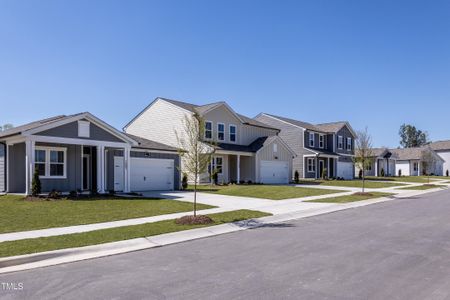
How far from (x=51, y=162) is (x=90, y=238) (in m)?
12.9

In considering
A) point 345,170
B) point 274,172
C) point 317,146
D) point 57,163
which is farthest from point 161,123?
point 345,170

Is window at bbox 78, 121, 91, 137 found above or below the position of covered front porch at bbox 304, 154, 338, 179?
above

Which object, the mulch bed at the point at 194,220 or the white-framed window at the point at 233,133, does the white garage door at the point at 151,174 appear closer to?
the white-framed window at the point at 233,133

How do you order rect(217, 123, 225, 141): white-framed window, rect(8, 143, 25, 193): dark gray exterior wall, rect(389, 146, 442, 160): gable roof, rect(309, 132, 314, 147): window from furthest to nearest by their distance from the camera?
rect(389, 146, 442, 160): gable roof < rect(309, 132, 314, 147): window < rect(217, 123, 225, 141): white-framed window < rect(8, 143, 25, 193): dark gray exterior wall

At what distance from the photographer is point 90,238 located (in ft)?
31.0

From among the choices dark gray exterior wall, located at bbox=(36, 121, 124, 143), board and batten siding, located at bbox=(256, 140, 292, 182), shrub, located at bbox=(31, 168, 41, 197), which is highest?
dark gray exterior wall, located at bbox=(36, 121, 124, 143)

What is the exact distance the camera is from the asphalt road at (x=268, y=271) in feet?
18.2

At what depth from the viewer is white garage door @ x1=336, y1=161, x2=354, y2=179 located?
47.4m

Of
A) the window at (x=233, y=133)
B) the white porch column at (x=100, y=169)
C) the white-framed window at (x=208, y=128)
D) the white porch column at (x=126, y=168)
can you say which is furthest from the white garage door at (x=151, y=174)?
the window at (x=233, y=133)

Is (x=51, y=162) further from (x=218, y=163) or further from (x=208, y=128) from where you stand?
(x=218, y=163)

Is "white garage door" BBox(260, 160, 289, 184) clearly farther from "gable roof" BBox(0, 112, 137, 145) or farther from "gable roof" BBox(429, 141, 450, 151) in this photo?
"gable roof" BBox(429, 141, 450, 151)

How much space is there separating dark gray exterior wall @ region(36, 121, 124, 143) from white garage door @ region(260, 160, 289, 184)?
16.2 metres

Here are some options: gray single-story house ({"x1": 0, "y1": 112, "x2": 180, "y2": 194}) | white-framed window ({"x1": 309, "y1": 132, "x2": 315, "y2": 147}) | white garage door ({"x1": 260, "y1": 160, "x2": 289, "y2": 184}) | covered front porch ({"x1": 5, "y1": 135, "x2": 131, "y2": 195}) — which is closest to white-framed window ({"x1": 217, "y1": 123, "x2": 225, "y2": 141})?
white garage door ({"x1": 260, "y1": 160, "x2": 289, "y2": 184})

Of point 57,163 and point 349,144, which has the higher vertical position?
point 349,144
